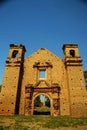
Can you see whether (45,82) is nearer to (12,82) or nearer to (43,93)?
(43,93)

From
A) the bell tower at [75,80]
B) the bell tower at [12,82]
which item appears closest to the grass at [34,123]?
the bell tower at [75,80]

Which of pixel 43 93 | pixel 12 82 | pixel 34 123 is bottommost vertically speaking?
pixel 34 123

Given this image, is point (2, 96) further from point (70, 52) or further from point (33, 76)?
point (70, 52)

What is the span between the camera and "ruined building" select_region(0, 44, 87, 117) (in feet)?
51.5

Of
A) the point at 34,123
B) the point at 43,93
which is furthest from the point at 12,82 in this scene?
the point at 34,123

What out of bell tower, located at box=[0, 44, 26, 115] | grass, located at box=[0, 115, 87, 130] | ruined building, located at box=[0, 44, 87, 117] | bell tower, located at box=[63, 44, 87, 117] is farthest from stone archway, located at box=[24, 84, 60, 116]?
grass, located at box=[0, 115, 87, 130]

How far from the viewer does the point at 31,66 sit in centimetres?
1856

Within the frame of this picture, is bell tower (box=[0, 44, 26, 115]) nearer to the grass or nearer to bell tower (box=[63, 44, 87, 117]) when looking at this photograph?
the grass


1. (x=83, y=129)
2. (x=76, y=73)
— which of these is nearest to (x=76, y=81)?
(x=76, y=73)

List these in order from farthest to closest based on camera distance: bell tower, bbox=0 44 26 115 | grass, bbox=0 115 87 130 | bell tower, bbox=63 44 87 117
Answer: bell tower, bbox=0 44 26 115 → bell tower, bbox=63 44 87 117 → grass, bbox=0 115 87 130

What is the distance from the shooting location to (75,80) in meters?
16.6

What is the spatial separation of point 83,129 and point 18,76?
1074cm

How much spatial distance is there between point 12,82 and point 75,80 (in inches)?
305

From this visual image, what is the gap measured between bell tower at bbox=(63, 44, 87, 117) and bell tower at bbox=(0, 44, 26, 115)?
6.17 meters
